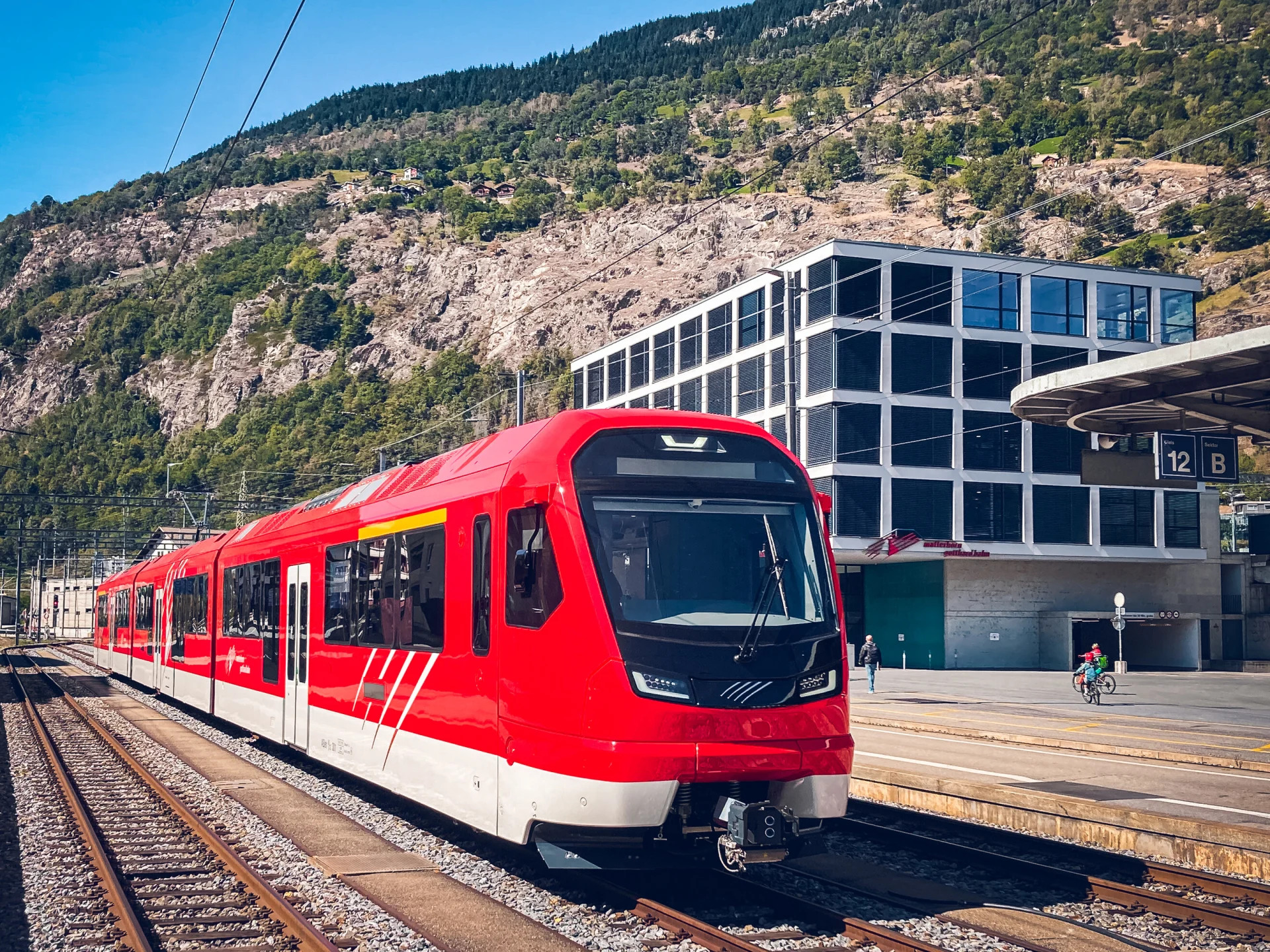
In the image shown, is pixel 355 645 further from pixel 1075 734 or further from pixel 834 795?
pixel 1075 734

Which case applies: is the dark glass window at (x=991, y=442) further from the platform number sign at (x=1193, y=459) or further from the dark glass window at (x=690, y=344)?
the platform number sign at (x=1193, y=459)

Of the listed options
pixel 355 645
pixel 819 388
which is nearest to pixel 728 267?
pixel 819 388

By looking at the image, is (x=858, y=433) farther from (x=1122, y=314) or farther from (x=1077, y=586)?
(x=1122, y=314)

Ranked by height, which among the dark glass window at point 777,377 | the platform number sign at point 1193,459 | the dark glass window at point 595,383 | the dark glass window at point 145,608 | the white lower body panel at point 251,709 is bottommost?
the white lower body panel at point 251,709

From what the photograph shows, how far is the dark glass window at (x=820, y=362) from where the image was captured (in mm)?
54250

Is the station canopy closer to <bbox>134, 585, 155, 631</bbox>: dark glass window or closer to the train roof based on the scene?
the train roof

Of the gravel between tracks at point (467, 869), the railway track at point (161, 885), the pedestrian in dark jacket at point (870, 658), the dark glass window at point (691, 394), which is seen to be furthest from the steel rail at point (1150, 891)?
the dark glass window at point (691, 394)

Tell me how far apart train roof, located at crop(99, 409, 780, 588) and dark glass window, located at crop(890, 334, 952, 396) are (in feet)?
132

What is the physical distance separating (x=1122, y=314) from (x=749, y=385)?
17.7 m

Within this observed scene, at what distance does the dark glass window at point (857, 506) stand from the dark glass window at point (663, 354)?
1614cm

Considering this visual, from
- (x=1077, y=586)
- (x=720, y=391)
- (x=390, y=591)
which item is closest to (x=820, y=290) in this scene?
(x=720, y=391)

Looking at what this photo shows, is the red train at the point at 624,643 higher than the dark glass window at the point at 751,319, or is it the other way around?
the dark glass window at the point at 751,319

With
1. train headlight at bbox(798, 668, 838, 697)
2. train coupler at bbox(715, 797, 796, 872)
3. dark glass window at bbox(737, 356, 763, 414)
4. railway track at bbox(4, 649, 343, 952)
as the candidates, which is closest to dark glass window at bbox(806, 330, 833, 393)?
dark glass window at bbox(737, 356, 763, 414)

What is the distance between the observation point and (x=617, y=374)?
73.7 m
